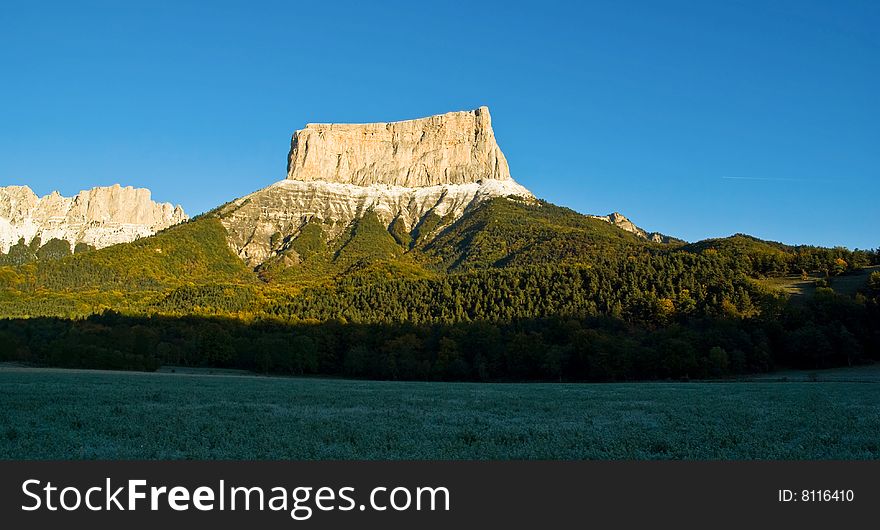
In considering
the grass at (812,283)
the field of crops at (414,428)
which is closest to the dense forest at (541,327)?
the grass at (812,283)

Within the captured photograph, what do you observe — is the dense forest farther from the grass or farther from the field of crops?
the field of crops

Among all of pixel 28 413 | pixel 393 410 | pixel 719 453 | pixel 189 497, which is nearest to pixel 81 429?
pixel 28 413

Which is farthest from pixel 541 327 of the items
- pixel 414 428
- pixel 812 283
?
pixel 414 428

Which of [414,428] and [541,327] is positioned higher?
[541,327]

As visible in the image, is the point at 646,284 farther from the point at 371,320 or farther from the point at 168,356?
the point at 168,356

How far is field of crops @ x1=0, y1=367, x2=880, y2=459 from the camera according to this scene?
13.8 meters

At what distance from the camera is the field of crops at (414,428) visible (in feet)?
45.1

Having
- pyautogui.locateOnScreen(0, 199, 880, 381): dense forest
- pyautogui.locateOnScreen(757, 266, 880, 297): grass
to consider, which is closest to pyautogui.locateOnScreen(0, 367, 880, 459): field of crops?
pyautogui.locateOnScreen(0, 199, 880, 381): dense forest

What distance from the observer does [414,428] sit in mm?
17062

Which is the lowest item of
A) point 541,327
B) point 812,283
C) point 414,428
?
point 414,428

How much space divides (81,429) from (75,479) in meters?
6.35

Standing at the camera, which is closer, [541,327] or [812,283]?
[541,327]

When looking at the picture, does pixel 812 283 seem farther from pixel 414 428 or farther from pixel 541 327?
pixel 414 428

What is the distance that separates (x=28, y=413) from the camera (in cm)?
1850
